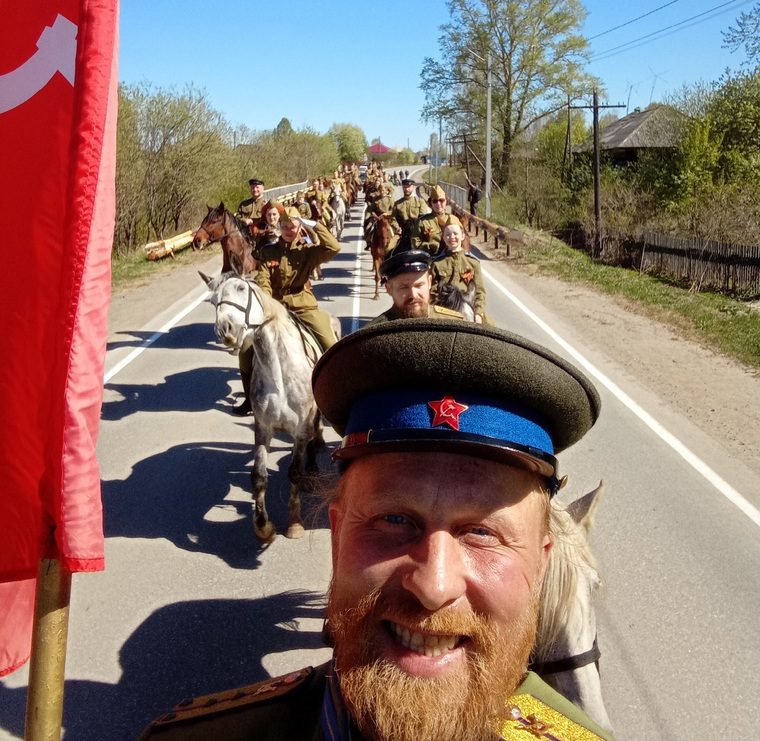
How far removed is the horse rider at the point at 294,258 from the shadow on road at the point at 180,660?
4096 mm

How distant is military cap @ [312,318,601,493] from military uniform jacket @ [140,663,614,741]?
1.57 feet

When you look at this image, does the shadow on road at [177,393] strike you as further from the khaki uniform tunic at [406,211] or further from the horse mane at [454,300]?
the khaki uniform tunic at [406,211]

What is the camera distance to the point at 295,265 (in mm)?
8227

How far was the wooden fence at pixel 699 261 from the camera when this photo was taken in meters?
15.7

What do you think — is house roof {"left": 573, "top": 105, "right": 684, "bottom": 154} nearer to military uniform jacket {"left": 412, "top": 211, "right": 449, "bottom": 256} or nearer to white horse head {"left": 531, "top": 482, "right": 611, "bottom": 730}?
military uniform jacket {"left": 412, "top": 211, "right": 449, "bottom": 256}

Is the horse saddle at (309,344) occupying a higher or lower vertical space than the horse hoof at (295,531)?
higher

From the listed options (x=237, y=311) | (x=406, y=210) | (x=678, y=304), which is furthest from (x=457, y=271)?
(x=406, y=210)

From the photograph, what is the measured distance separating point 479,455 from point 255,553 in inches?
169

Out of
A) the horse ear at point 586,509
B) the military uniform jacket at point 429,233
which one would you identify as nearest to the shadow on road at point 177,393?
the military uniform jacket at point 429,233

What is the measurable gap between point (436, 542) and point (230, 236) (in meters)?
10.8

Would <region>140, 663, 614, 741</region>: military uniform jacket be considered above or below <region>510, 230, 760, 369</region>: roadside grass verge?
above

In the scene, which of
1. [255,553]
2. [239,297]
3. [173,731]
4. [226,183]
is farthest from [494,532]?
[226,183]

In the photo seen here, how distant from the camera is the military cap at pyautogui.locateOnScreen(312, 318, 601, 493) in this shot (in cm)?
134

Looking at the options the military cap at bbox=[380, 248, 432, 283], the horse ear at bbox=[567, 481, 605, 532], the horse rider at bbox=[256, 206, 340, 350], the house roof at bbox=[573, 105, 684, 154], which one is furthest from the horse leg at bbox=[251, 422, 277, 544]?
the house roof at bbox=[573, 105, 684, 154]
